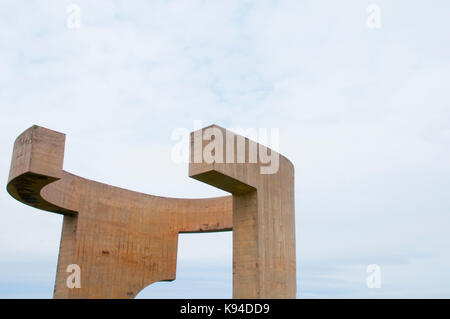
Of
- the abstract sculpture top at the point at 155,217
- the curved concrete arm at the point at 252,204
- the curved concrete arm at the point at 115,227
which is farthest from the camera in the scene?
the curved concrete arm at the point at 115,227

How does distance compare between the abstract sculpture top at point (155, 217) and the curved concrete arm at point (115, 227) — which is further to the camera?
the curved concrete arm at point (115, 227)

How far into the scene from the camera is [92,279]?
13.2 metres

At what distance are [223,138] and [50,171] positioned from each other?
3.40m

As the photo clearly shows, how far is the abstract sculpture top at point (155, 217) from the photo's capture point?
977cm

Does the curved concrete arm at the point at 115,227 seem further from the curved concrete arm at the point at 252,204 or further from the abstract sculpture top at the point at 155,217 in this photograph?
the curved concrete arm at the point at 252,204

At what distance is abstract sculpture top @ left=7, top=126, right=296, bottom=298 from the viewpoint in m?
9.77

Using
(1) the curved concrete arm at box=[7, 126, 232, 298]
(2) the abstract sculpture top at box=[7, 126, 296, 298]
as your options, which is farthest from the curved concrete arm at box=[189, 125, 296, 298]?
(1) the curved concrete arm at box=[7, 126, 232, 298]

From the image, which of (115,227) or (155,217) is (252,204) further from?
(155,217)

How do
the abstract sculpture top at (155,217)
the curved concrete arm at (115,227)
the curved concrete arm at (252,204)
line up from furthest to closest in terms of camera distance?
the curved concrete arm at (115,227)
the abstract sculpture top at (155,217)
the curved concrete arm at (252,204)

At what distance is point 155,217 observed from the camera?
49.8ft

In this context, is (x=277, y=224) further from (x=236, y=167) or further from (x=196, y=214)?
(x=196, y=214)

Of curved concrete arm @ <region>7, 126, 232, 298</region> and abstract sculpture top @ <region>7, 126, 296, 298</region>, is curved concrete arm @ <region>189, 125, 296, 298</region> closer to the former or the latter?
abstract sculpture top @ <region>7, 126, 296, 298</region>

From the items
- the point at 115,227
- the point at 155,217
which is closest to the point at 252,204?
the point at 115,227

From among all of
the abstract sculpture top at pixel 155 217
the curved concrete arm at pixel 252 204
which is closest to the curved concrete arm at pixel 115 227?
the abstract sculpture top at pixel 155 217
